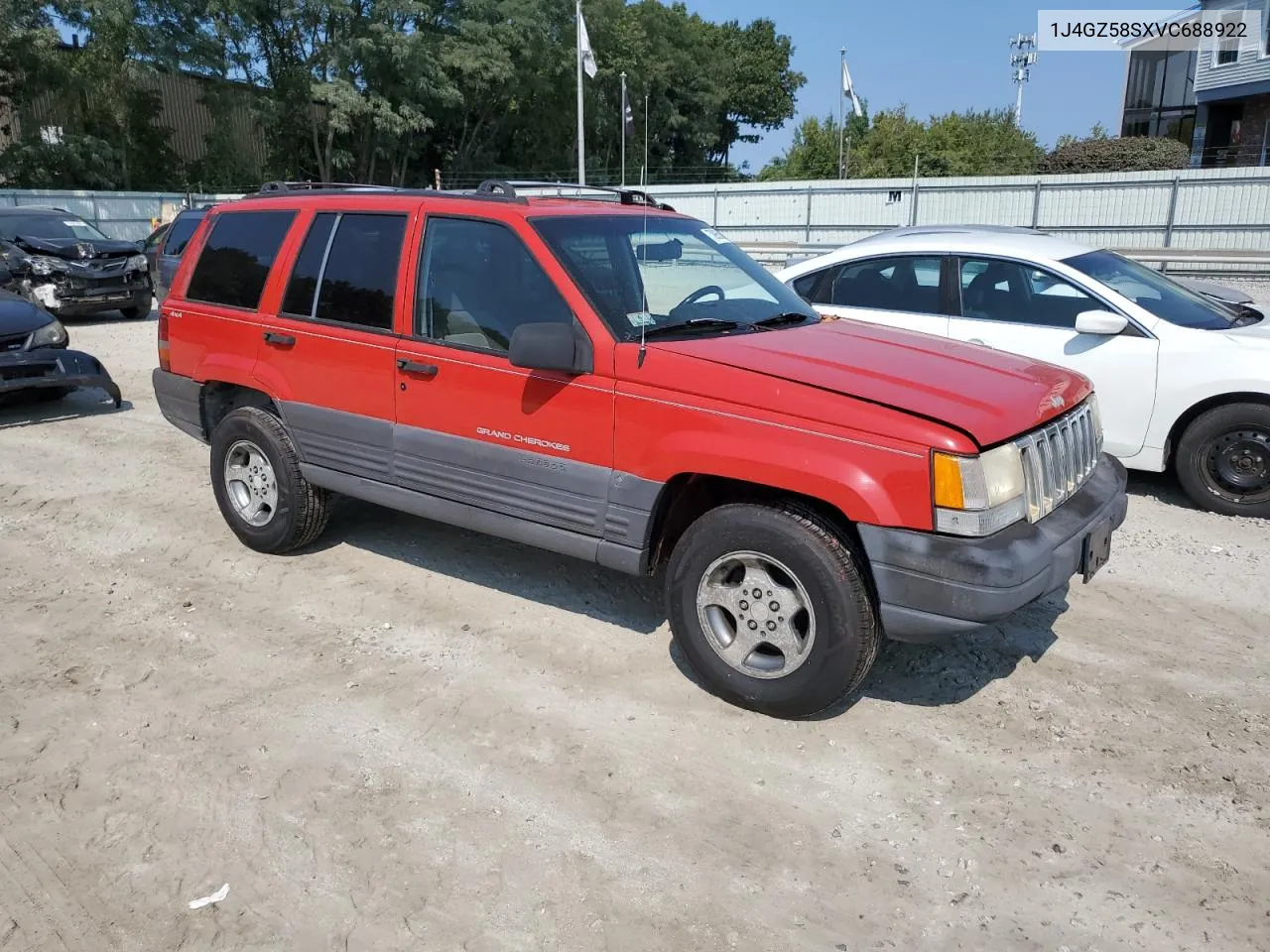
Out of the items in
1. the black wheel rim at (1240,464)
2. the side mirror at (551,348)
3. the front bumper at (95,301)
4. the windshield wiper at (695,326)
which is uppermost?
the windshield wiper at (695,326)

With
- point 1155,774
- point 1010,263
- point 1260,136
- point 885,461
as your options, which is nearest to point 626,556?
point 885,461

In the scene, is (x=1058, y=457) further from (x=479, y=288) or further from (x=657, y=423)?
(x=479, y=288)

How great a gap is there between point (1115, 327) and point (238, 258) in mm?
5273

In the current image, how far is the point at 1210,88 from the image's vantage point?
3453 centimetres

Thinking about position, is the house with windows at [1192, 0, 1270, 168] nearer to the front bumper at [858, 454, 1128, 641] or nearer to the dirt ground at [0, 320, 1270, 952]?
the dirt ground at [0, 320, 1270, 952]

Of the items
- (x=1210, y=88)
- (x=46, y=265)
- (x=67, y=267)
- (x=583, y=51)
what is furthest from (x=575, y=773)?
(x=1210, y=88)

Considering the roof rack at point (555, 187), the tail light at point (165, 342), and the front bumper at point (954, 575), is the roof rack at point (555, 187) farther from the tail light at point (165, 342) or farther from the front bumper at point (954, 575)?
the front bumper at point (954, 575)

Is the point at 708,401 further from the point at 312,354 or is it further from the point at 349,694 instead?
the point at 312,354

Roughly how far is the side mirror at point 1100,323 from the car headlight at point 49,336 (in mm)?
8538

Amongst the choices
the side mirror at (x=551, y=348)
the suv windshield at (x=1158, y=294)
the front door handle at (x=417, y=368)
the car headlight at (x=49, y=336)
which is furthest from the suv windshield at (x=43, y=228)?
the suv windshield at (x=1158, y=294)

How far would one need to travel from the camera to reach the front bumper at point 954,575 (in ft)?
11.2

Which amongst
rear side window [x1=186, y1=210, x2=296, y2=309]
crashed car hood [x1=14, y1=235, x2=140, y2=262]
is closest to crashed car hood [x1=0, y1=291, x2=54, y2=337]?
rear side window [x1=186, y1=210, x2=296, y2=309]

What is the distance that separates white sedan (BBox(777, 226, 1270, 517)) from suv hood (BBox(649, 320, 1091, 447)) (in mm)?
2229

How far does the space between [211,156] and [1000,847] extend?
4487 cm
